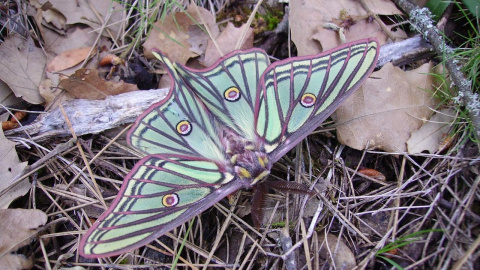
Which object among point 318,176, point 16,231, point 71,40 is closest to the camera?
point 16,231

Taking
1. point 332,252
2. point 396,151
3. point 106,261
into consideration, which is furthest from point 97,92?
point 396,151

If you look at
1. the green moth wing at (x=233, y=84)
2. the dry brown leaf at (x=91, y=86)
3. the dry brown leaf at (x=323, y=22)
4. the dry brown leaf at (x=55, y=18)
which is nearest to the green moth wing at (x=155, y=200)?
the green moth wing at (x=233, y=84)

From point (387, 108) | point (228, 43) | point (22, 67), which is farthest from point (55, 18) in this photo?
point (387, 108)

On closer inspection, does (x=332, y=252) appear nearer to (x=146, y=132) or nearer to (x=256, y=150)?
(x=256, y=150)

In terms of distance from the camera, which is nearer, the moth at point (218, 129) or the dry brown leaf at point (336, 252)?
the moth at point (218, 129)

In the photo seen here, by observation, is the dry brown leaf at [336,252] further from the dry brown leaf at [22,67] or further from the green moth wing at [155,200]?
the dry brown leaf at [22,67]

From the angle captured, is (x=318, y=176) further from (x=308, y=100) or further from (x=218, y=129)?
(x=218, y=129)
